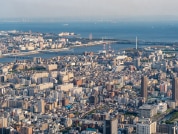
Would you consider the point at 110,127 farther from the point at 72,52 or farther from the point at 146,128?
the point at 72,52

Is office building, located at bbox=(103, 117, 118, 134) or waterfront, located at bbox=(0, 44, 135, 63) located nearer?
office building, located at bbox=(103, 117, 118, 134)

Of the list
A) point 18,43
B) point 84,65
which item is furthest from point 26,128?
point 18,43

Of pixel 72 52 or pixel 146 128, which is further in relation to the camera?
pixel 72 52

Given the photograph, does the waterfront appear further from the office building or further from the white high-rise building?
the white high-rise building

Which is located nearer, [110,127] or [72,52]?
[110,127]

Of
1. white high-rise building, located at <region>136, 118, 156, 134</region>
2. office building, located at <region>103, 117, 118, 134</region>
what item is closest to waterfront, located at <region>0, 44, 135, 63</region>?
office building, located at <region>103, 117, 118, 134</region>

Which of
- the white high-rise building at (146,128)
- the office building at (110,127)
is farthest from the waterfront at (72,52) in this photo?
the white high-rise building at (146,128)

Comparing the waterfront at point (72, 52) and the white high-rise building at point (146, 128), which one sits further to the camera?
the waterfront at point (72, 52)

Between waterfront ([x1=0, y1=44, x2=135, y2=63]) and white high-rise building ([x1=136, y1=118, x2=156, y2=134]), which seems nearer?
white high-rise building ([x1=136, y1=118, x2=156, y2=134])

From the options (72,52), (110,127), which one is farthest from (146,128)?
(72,52)

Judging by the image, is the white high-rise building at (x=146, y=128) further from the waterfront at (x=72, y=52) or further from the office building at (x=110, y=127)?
the waterfront at (x=72, y=52)

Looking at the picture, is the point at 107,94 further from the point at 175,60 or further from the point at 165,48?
the point at 165,48
